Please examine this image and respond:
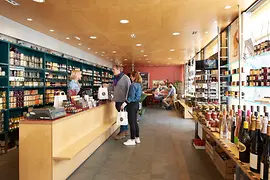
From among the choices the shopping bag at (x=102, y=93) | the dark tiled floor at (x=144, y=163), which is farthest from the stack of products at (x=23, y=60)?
the dark tiled floor at (x=144, y=163)

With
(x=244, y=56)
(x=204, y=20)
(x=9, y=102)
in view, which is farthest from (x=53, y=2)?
(x=244, y=56)

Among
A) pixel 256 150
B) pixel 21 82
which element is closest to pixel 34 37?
pixel 21 82

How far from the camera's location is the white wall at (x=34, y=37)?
5.04 meters

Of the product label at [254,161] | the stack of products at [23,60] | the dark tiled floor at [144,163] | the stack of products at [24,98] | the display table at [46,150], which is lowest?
the dark tiled floor at [144,163]

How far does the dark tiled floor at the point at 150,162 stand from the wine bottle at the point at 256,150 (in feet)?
5.40

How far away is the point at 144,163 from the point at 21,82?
351 cm

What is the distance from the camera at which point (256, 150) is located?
1.68 meters

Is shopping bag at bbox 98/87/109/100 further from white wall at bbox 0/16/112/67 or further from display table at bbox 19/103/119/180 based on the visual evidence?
white wall at bbox 0/16/112/67

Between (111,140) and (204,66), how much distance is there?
3.41m

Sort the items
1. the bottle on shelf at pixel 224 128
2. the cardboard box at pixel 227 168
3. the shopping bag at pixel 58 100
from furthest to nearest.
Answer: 1. the shopping bag at pixel 58 100
2. the cardboard box at pixel 227 168
3. the bottle on shelf at pixel 224 128

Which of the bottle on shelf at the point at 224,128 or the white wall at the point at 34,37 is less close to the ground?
the white wall at the point at 34,37

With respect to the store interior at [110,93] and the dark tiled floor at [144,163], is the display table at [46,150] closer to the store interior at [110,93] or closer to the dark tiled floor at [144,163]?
the store interior at [110,93]

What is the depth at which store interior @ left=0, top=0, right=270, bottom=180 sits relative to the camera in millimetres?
2779

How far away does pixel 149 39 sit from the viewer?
24.4ft
